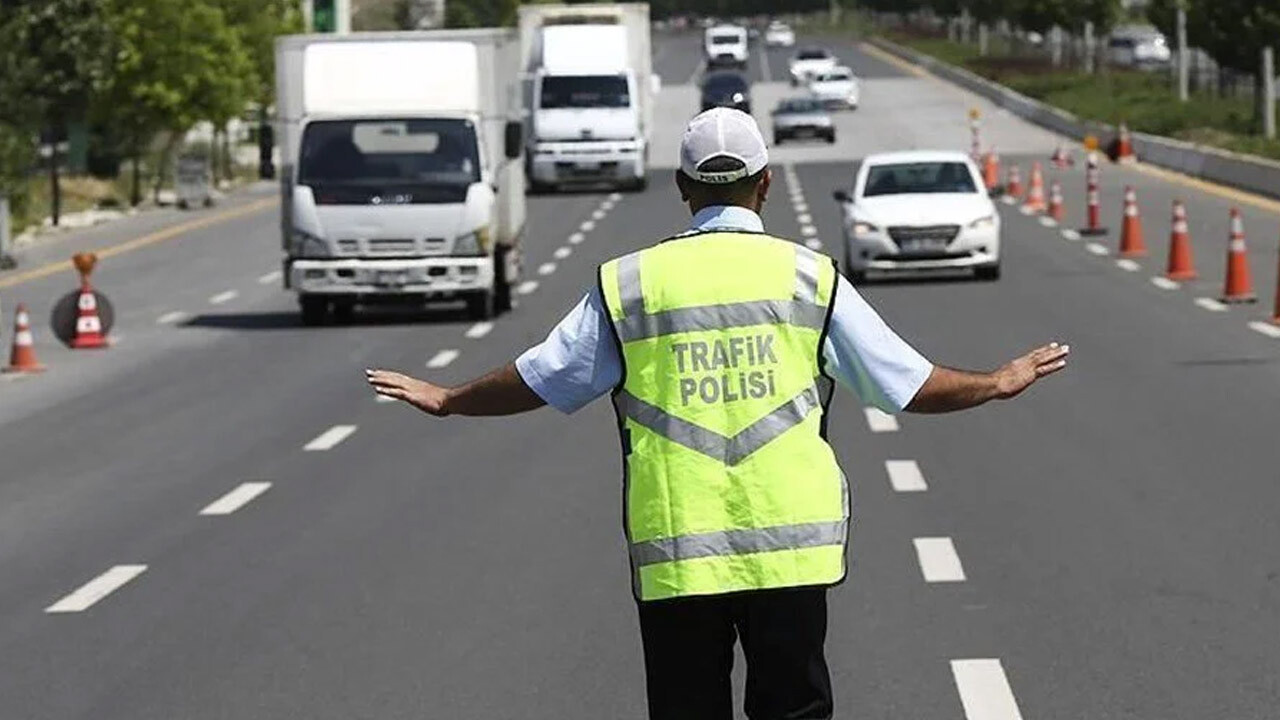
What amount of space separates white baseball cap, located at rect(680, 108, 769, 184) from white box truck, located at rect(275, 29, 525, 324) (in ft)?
73.8

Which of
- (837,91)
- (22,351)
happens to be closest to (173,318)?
(22,351)

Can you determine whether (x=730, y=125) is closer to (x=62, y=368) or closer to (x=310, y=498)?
(x=310, y=498)

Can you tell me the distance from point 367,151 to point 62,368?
506 cm

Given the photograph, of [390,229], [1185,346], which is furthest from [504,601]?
[390,229]

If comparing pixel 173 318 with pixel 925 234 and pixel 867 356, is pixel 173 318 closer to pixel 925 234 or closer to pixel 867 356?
pixel 925 234

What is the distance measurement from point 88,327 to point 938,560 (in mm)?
15833

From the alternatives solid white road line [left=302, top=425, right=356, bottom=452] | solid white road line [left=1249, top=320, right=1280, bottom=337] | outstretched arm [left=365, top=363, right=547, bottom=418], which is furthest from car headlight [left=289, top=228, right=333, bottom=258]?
outstretched arm [left=365, top=363, right=547, bottom=418]

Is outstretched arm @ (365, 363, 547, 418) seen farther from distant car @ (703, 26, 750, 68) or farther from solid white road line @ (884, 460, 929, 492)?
distant car @ (703, 26, 750, 68)

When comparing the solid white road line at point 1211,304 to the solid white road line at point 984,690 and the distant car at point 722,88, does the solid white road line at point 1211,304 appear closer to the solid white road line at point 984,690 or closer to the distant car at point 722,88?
the solid white road line at point 984,690

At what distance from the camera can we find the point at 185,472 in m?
17.1

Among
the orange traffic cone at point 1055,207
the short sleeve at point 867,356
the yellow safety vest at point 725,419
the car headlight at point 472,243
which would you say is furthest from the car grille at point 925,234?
the yellow safety vest at point 725,419

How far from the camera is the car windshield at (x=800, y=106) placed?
77.6 metres

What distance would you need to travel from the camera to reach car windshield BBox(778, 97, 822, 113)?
7762 cm

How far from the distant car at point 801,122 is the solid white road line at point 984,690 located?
6696 cm
